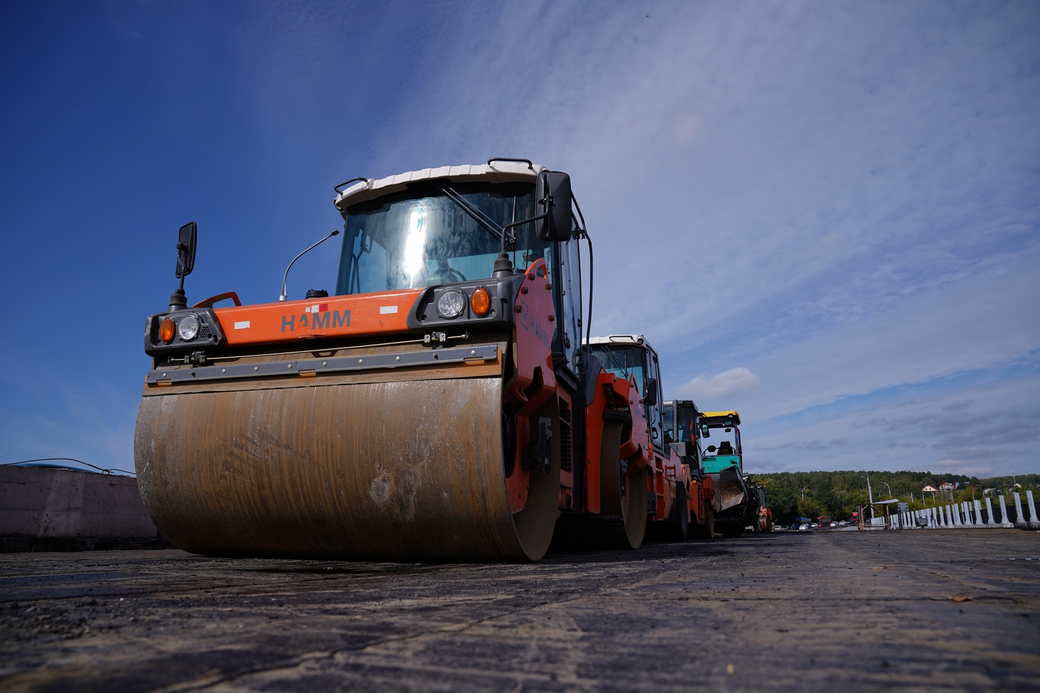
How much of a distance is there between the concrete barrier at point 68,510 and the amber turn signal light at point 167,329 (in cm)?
339

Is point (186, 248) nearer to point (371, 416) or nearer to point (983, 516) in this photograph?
point (371, 416)

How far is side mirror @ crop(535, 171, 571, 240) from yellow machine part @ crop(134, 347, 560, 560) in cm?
121

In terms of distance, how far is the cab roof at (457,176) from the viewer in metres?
4.81

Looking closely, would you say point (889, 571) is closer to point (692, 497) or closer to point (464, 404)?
point (464, 404)

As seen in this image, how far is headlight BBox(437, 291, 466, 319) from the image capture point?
143 inches

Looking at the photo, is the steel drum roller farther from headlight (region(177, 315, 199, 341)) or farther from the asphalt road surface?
the asphalt road surface

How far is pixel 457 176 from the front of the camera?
15.9 feet

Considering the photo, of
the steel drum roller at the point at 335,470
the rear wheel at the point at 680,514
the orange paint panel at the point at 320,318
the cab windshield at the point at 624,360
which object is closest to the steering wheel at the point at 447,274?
the orange paint panel at the point at 320,318

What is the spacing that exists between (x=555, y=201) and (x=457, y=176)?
0.88 m

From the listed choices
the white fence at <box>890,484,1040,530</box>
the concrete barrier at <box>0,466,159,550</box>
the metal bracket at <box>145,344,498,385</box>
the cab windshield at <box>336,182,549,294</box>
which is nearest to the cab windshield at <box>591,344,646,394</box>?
the cab windshield at <box>336,182,549,294</box>

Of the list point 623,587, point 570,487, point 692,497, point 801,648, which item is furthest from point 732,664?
point 692,497

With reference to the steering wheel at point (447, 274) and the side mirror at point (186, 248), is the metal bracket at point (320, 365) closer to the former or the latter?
the side mirror at point (186, 248)

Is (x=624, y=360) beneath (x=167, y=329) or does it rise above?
above

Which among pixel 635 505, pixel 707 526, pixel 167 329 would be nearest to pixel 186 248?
pixel 167 329
